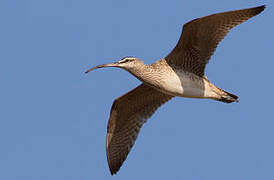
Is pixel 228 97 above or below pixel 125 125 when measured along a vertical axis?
above

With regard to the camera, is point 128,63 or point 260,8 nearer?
point 260,8

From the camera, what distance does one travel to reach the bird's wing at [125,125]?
43.0 feet

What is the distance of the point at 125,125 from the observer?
13.3 meters

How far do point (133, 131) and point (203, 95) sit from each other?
2.40m

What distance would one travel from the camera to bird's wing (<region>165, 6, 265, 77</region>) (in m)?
11.0

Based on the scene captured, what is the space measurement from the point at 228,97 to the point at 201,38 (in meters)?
1.43

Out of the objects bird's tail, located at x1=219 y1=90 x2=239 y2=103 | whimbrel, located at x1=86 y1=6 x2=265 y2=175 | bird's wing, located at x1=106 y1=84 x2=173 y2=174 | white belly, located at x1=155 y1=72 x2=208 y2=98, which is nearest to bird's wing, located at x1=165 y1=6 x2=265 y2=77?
whimbrel, located at x1=86 y1=6 x2=265 y2=175

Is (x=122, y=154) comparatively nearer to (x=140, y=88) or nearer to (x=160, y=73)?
(x=140, y=88)

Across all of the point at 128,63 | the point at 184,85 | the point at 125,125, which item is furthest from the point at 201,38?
the point at 125,125

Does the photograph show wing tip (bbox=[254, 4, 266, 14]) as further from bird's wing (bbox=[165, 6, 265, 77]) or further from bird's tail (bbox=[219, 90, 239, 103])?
bird's tail (bbox=[219, 90, 239, 103])

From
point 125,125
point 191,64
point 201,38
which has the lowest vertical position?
point 125,125

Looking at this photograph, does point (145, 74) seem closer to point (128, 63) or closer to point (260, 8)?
point (128, 63)

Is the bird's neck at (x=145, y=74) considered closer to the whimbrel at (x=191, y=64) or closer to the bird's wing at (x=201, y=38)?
the whimbrel at (x=191, y=64)

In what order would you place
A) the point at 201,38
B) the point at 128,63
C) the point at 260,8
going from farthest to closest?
the point at 201,38 → the point at 128,63 → the point at 260,8
